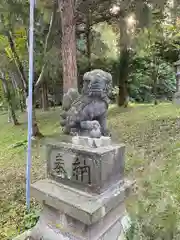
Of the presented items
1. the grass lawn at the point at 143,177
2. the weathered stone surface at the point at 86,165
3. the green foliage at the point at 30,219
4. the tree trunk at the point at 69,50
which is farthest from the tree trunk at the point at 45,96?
the weathered stone surface at the point at 86,165

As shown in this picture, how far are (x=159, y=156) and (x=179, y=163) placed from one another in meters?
0.60

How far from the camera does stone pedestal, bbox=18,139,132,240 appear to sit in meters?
2.15

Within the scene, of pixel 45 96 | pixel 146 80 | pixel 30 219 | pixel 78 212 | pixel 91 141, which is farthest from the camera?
pixel 45 96

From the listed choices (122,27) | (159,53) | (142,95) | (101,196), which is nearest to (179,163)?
(101,196)

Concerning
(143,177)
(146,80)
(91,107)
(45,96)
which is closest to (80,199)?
(91,107)

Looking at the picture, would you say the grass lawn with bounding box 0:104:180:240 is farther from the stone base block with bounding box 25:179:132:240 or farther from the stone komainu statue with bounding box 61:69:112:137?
the stone komainu statue with bounding box 61:69:112:137

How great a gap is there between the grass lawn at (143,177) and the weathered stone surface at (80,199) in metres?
0.24

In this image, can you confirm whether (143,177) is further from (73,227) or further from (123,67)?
(123,67)

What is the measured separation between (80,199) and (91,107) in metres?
0.87

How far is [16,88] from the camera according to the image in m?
13.2

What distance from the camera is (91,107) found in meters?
2.29

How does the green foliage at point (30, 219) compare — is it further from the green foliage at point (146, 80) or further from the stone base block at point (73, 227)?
the green foliage at point (146, 80)

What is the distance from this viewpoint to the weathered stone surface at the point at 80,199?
2.09 metres

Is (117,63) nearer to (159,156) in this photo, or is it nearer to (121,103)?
(121,103)
